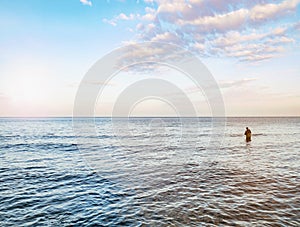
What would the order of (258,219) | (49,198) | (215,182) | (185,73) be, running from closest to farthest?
(258,219)
(49,198)
(215,182)
(185,73)

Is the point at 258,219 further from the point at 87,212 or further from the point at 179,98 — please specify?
the point at 179,98

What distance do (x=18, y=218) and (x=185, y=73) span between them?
13855 mm

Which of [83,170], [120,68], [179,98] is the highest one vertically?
[120,68]

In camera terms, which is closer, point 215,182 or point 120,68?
point 215,182

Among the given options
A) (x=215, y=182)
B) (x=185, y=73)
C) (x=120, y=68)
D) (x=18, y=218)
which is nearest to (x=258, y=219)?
(x=215, y=182)

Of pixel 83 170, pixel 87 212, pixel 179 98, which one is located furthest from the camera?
pixel 179 98

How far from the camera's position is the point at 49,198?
12.3 meters

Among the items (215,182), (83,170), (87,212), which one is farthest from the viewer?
(83,170)

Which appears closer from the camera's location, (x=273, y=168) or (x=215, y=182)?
(x=215, y=182)

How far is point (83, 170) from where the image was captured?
1914 cm

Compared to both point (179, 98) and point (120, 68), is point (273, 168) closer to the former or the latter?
point (179, 98)

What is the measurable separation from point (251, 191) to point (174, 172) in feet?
20.7

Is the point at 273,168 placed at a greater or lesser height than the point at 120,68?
lesser

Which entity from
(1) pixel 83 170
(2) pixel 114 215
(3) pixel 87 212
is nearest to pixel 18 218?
(3) pixel 87 212
